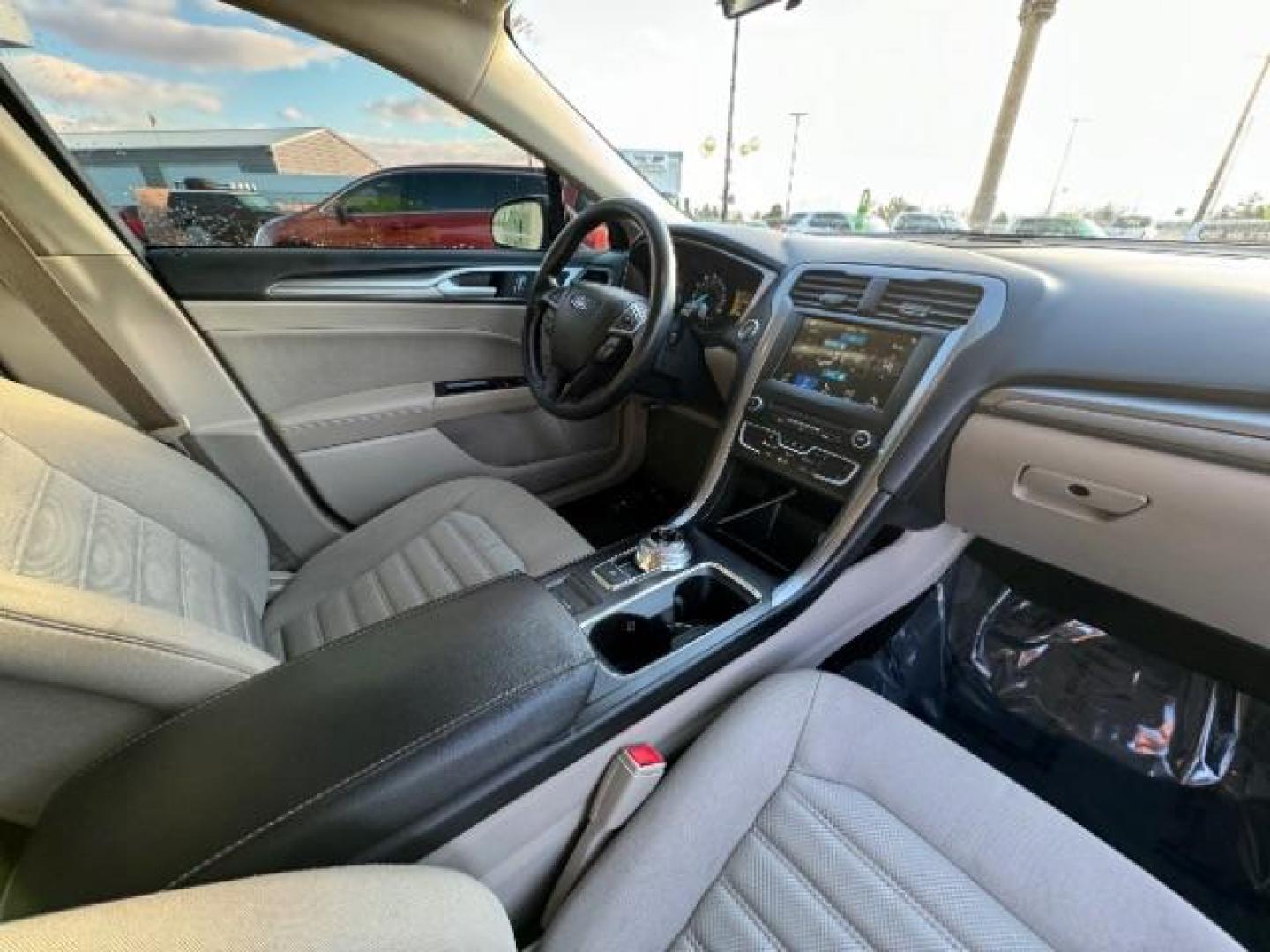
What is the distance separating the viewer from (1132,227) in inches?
44.4

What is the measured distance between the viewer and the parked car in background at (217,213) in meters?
1.37

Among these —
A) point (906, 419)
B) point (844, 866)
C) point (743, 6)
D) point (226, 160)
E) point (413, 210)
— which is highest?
point (743, 6)

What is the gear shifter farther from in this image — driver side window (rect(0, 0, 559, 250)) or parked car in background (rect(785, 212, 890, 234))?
driver side window (rect(0, 0, 559, 250))

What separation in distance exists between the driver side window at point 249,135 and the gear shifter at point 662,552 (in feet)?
3.39

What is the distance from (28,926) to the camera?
1.11ft

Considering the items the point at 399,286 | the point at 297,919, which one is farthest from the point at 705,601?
the point at 399,286

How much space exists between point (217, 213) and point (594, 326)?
3.05 feet

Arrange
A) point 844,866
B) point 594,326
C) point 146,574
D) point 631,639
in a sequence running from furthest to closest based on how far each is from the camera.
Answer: point 594,326
point 631,639
point 146,574
point 844,866

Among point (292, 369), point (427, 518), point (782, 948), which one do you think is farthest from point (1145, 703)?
point (292, 369)

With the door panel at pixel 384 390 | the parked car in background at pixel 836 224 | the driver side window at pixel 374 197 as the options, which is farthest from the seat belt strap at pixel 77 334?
the parked car in background at pixel 836 224

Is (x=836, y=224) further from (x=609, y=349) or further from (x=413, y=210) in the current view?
(x=413, y=210)

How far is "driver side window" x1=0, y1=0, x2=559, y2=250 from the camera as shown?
1202 millimetres

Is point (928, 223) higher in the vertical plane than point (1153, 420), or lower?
higher

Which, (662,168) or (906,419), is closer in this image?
(906,419)
